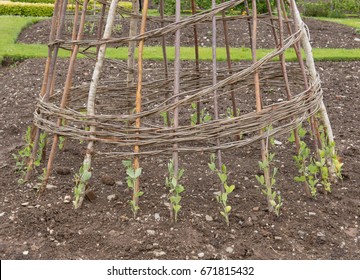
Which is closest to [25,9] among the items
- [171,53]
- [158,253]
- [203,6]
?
[203,6]

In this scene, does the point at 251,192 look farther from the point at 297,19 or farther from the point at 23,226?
the point at 23,226

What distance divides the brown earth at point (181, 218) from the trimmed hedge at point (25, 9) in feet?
37.2

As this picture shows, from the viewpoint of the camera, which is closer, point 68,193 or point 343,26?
point 68,193

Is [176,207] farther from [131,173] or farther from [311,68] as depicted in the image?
[311,68]

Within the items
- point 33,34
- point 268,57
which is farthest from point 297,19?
point 33,34

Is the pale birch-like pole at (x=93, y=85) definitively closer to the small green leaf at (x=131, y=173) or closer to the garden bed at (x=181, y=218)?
the garden bed at (x=181, y=218)

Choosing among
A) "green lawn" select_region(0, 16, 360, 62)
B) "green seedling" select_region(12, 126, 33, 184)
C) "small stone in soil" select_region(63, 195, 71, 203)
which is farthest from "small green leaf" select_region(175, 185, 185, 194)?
"green lawn" select_region(0, 16, 360, 62)

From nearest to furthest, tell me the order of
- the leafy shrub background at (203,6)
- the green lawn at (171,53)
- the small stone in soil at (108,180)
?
the small stone in soil at (108,180), the green lawn at (171,53), the leafy shrub background at (203,6)

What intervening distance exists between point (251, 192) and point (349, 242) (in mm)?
732

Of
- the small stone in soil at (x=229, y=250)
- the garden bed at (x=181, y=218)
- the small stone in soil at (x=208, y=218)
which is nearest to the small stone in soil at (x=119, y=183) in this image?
the garden bed at (x=181, y=218)

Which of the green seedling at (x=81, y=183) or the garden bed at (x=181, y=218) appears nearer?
the garden bed at (x=181, y=218)

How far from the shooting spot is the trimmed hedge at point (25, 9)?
48.1 ft

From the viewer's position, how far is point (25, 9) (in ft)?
48.6

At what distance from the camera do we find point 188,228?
119 inches
